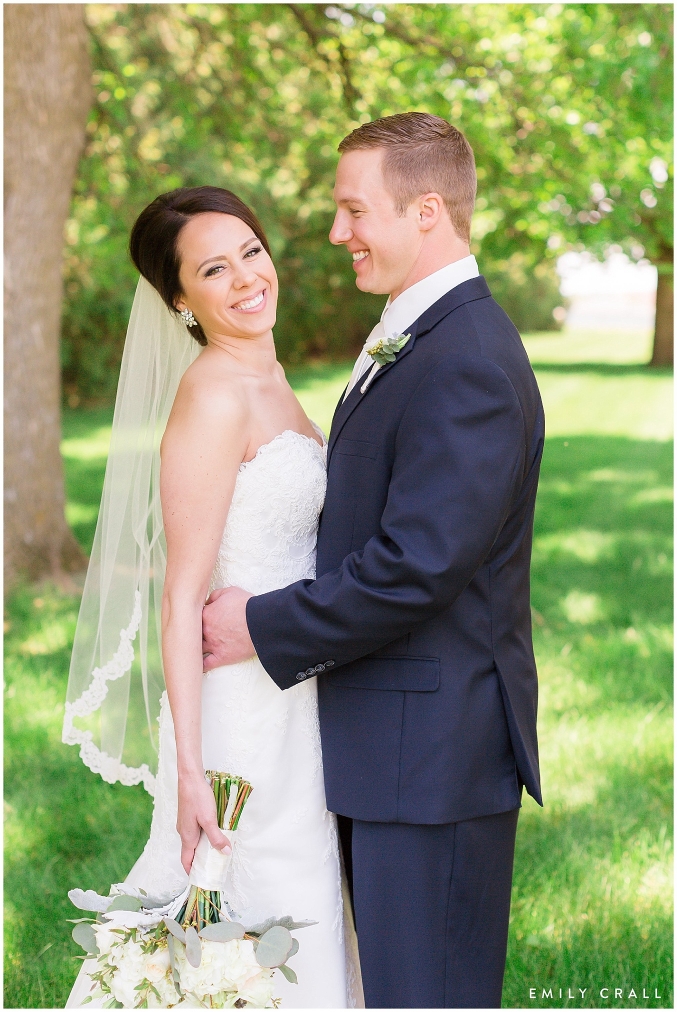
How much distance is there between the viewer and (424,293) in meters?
2.35

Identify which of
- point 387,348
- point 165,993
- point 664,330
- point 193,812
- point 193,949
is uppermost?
point 664,330

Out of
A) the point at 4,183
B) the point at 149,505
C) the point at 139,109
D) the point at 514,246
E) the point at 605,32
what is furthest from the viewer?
the point at 139,109

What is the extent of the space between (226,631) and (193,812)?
44cm

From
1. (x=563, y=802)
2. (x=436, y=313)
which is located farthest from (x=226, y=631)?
(x=563, y=802)

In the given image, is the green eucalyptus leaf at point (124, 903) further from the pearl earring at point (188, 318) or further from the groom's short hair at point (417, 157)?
the groom's short hair at point (417, 157)

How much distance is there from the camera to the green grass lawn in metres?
3.29

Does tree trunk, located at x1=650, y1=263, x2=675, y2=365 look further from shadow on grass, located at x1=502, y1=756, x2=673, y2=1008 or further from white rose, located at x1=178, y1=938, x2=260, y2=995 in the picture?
white rose, located at x1=178, y1=938, x2=260, y2=995

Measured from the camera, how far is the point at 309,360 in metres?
22.4

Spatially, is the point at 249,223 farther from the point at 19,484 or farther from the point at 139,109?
the point at 139,109

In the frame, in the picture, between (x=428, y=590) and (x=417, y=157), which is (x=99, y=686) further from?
(x=417, y=157)

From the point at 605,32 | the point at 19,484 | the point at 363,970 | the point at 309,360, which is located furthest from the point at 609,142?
the point at 309,360

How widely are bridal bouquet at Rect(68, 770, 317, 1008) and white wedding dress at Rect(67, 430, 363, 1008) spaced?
351mm

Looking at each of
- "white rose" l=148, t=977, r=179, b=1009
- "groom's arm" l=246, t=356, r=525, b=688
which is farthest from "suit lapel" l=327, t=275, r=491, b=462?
"white rose" l=148, t=977, r=179, b=1009

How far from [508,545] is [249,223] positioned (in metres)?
1.19
